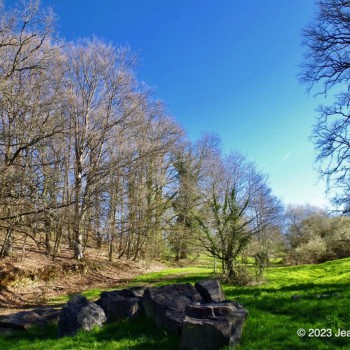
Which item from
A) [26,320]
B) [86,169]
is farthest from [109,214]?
[26,320]

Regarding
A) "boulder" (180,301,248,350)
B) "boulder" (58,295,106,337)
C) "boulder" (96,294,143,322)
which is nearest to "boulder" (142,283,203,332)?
"boulder" (96,294,143,322)

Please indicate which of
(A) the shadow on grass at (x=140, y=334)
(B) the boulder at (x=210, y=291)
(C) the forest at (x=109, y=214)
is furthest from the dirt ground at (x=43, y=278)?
(B) the boulder at (x=210, y=291)

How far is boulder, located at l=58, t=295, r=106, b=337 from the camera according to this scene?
7.05 meters

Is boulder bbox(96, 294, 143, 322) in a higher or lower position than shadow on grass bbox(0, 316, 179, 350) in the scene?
higher

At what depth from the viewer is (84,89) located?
20.6m

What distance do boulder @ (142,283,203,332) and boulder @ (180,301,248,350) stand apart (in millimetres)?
884

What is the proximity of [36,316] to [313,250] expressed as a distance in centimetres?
3047

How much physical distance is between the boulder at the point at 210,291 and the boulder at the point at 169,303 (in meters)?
0.22

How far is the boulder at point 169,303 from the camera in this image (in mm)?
6215

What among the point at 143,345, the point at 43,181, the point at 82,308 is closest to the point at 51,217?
the point at 43,181

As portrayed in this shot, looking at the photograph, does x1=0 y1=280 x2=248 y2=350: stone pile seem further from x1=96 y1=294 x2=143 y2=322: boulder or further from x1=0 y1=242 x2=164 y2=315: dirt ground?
x1=0 y1=242 x2=164 y2=315: dirt ground

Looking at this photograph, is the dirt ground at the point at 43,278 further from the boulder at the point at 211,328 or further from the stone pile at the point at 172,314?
the boulder at the point at 211,328

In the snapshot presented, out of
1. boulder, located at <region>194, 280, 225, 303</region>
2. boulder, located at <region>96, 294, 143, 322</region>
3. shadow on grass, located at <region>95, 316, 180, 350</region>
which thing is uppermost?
boulder, located at <region>194, 280, 225, 303</region>

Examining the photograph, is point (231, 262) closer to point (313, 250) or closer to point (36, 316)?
point (36, 316)
